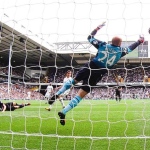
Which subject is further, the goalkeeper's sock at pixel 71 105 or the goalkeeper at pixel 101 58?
the goalkeeper's sock at pixel 71 105

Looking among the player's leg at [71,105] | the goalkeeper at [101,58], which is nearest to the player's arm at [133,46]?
the goalkeeper at [101,58]

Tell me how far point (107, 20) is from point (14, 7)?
154cm

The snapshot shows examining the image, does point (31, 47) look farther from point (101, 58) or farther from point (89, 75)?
point (101, 58)

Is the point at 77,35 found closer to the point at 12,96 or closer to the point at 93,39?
the point at 93,39

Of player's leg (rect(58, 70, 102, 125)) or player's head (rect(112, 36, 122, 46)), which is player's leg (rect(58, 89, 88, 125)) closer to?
player's leg (rect(58, 70, 102, 125))

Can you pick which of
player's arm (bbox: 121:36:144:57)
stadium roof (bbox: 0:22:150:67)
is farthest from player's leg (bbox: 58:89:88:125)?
player's arm (bbox: 121:36:144:57)

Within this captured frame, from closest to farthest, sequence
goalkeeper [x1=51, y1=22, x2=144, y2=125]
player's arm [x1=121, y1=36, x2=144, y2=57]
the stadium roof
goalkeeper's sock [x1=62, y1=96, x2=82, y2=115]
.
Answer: player's arm [x1=121, y1=36, x2=144, y2=57] → goalkeeper [x1=51, y1=22, x2=144, y2=125] → goalkeeper's sock [x1=62, y1=96, x2=82, y2=115] → the stadium roof

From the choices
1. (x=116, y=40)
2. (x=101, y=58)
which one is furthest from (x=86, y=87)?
(x=116, y=40)

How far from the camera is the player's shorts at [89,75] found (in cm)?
474

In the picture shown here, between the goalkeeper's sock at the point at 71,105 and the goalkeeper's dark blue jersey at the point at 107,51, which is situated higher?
the goalkeeper's dark blue jersey at the point at 107,51

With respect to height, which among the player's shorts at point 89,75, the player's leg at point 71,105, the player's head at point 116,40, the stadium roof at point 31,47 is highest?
the stadium roof at point 31,47

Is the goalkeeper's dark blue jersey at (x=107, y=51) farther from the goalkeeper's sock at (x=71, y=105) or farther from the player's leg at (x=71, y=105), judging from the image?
the goalkeeper's sock at (x=71, y=105)

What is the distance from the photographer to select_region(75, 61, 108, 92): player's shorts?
4742mm

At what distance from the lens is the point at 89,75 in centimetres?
486
